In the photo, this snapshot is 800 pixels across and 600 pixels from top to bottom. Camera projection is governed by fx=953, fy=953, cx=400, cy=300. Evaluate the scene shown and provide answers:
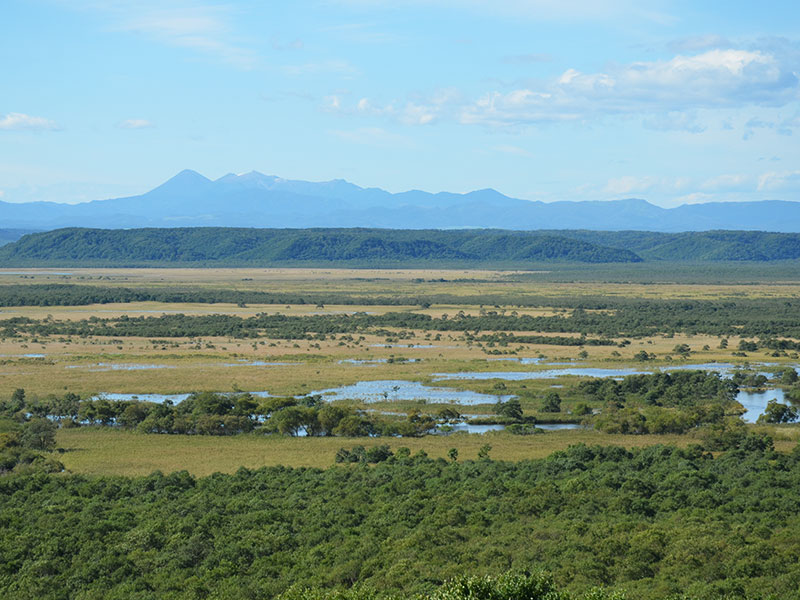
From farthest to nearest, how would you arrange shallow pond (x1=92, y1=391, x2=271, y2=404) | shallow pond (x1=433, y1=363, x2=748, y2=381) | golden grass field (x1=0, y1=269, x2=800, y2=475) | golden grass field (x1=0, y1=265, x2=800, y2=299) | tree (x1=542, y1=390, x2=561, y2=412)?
golden grass field (x1=0, y1=265, x2=800, y2=299)
shallow pond (x1=433, y1=363, x2=748, y2=381)
shallow pond (x1=92, y1=391, x2=271, y2=404)
tree (x1=542, y1=390, x2=561, y2=412)
golden grass field (x1=0, y1=269, x2=800, y2=475)

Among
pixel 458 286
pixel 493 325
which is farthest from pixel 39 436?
pixel 458 286

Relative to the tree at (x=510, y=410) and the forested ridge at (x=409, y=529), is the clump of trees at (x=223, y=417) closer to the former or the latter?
the tree at (x=510, y=410)

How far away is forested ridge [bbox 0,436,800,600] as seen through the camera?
24531mm

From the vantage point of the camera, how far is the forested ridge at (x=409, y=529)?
24531 millimetres

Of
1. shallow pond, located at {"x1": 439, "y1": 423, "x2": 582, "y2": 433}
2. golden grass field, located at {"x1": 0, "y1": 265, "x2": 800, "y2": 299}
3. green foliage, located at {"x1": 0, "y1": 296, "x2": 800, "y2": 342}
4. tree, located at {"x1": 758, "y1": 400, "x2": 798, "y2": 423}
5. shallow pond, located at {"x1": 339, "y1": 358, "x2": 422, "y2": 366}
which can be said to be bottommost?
shallow pond, located at {"x1": 439, "y1": 423, "x2": 582, "y2": 433}

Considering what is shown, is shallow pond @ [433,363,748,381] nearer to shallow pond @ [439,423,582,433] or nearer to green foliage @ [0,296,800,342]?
A: green foliage @ [0,296,800,342]

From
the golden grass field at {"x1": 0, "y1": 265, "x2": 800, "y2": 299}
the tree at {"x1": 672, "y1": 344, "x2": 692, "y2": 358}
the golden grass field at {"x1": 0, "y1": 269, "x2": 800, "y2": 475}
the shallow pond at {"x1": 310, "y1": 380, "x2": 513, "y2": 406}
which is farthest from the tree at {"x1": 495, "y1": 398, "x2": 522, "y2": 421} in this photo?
the golden grass field at {"x1": 0, "y1": 265, "x2": 800, "y2": 299}

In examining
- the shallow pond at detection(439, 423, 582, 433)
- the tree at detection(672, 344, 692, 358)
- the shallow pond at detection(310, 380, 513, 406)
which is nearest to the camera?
the shallow pond at detection(439, 423, 582, 433)

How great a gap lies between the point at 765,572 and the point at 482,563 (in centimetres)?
711

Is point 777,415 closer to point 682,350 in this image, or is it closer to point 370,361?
point 682,350

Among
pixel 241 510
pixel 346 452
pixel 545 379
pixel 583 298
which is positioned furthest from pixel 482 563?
pixel 583 298

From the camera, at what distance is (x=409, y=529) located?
1120 inches

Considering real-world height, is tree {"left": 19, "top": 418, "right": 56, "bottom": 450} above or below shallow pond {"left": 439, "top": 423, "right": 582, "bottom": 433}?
above

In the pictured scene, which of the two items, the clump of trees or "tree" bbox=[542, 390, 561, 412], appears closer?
the clump of trees
